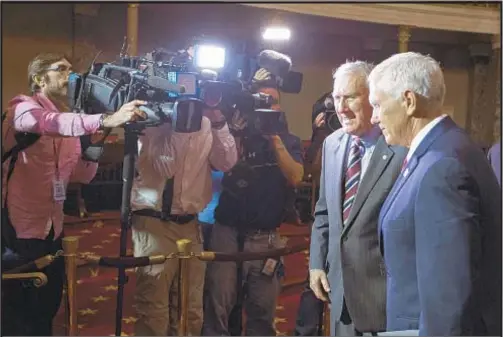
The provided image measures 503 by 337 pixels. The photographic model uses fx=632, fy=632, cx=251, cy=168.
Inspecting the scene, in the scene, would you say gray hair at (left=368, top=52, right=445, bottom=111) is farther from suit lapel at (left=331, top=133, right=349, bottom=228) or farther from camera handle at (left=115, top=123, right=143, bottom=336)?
camera handle at (left=115, top=123, right=143, bottom=336)

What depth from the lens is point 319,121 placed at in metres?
2.23

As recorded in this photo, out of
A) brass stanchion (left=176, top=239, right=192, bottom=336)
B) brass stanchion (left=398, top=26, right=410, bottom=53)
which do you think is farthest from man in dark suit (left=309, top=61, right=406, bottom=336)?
brass stanchion (left=176, top=239, right=192, bottom=336)

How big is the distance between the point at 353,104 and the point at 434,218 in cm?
57

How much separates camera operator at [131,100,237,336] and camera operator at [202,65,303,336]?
0.22 feet

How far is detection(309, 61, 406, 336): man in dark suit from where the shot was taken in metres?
1.88

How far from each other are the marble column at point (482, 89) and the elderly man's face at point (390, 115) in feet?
2.18

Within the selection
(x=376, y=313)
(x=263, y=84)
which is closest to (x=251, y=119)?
(x=263, y=84)

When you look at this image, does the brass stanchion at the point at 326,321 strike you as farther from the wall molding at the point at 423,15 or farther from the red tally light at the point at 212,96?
the wall molding at the point at 423,15

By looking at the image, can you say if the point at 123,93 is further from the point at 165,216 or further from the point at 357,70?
the point at 357,70

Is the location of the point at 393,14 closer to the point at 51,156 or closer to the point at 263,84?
the point at 263,84

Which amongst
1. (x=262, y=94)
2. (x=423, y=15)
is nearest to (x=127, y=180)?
(x=262, y=94)

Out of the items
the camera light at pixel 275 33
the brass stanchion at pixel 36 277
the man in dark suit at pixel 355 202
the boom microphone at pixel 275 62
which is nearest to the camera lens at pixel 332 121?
the man in dark suit at pixel 355 202

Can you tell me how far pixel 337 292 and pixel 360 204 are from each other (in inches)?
13.1

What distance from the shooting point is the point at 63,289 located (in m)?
2.24
